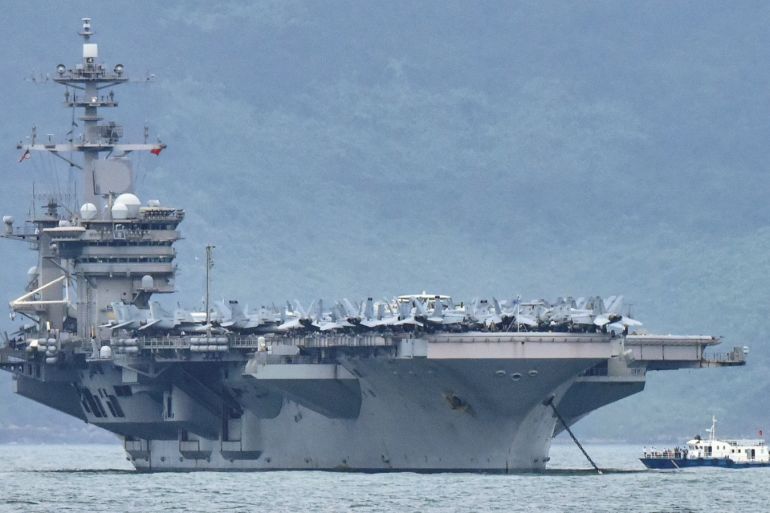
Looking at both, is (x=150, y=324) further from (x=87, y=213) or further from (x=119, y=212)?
(x=87, y=213)

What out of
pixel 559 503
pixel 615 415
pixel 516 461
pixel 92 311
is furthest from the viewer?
pixel 615 415

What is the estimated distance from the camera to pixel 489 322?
65.3 metres

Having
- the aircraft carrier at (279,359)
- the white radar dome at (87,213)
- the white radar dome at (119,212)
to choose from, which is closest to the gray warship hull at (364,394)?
the aircraft carrier at (279,359)

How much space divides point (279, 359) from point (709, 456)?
24.5 meters

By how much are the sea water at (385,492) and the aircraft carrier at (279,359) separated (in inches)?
48.0

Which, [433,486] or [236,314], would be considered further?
[236,314]

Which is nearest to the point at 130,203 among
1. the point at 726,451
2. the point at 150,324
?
the point at 150,324

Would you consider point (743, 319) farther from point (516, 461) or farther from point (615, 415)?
point (516, 461)

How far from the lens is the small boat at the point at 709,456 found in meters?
87.7

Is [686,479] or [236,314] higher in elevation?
[236,314]

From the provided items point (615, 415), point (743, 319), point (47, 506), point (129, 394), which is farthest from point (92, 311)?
point (743, 319)

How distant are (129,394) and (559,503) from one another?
2039 centimetres

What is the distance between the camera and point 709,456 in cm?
8938

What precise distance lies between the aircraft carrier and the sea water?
4.00 feet
